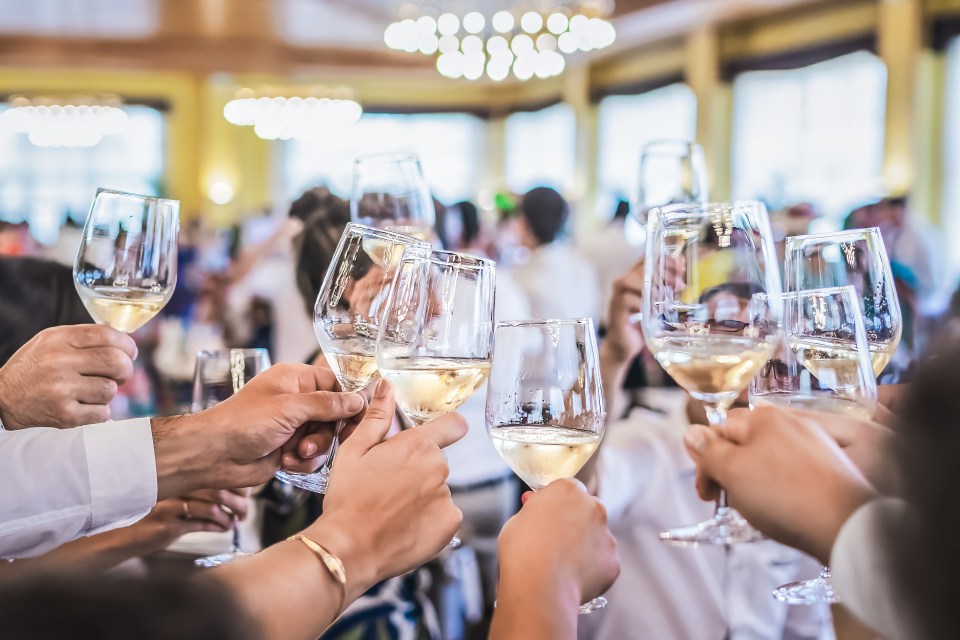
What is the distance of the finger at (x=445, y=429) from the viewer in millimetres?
1003

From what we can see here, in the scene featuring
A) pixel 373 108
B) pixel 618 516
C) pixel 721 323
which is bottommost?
pixel 618 516

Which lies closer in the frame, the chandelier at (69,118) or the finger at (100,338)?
the finger at (100,338)

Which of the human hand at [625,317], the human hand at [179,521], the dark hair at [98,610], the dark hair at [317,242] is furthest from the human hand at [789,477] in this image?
the dark hair at [317,242]

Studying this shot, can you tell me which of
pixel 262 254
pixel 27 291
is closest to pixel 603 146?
pixel 262 254

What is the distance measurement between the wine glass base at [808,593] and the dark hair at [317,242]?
1142 millimetres

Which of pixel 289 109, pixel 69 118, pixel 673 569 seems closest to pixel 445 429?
pixel 673 569

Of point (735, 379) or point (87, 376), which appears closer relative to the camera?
point (735, 379)

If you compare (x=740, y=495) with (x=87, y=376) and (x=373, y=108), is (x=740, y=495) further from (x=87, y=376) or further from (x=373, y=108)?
(x=373, y=108)

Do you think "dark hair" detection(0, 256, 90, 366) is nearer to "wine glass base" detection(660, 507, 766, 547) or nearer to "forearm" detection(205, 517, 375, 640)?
"forearm" detection(205, 517, 375, 640)

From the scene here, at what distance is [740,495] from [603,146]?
12.9 meters

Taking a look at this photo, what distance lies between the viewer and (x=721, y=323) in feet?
3.14

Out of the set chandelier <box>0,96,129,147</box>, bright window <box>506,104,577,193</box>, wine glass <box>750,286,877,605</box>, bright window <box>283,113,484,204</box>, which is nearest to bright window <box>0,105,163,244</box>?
chandelier <box>0,96,129,147</box>

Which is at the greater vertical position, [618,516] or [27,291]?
[27,291]

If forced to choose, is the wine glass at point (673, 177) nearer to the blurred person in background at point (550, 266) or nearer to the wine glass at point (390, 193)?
the wine glass at point (390, 193)
